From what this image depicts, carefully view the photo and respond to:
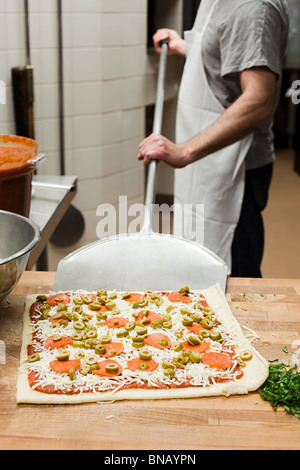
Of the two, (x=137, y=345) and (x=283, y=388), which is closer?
(x=283, y=388)

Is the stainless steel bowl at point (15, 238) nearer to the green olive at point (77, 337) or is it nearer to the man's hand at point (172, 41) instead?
the green olive at point (77, 337)

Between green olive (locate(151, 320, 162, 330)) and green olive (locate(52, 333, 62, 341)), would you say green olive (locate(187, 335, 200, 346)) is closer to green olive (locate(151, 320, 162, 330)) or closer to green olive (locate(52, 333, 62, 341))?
green olive (locate(151, 320, 162, 330))

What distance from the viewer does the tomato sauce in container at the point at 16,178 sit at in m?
1.33

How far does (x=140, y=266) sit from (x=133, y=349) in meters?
0.34

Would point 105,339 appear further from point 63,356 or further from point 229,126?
point 229,126

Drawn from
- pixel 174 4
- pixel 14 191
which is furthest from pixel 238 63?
pixel 174 4

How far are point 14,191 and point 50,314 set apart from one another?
0.31 m

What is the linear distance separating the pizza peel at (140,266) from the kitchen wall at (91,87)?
94 centimetres

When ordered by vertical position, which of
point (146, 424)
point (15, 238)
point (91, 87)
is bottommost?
point (146, 424)

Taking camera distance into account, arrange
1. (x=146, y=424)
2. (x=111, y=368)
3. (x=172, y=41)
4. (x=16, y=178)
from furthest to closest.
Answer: (x=172, y=41) < (x=16, y=178) < (x=111, y=368) < (x=146, y=424)

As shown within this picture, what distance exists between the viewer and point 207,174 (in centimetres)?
195

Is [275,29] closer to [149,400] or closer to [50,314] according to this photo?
[50,314]

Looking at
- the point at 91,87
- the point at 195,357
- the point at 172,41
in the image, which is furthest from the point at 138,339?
the point at 91,87

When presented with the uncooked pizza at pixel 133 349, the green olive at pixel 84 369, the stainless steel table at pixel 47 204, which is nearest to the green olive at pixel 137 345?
the uncooked pizza at pixel 133 349
